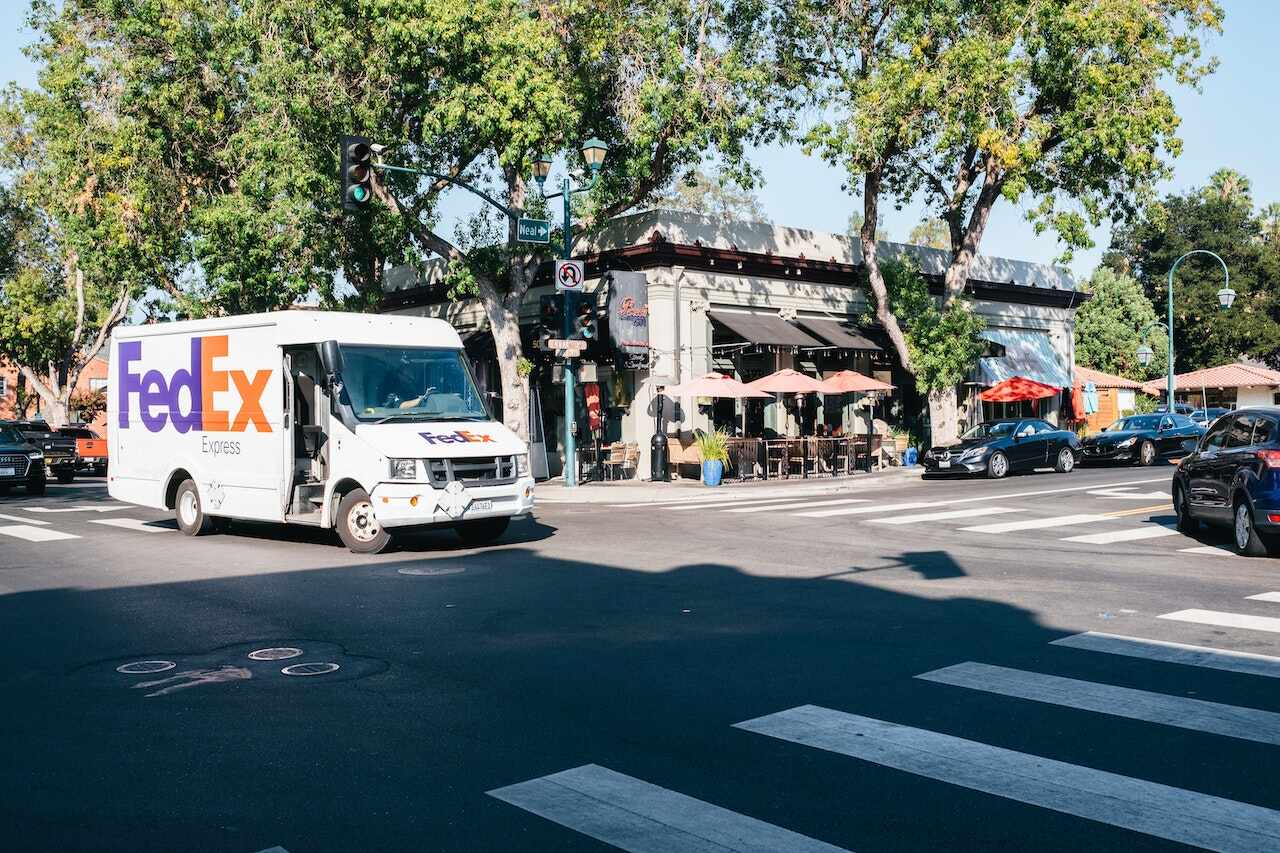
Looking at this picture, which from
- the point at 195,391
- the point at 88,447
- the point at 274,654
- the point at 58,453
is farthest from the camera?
the point at 88,447

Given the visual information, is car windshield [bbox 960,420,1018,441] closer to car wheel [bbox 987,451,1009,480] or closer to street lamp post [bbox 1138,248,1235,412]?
car wheel [bbox 987,451,1009,480]

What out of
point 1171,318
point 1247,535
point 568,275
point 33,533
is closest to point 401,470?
point 33,533

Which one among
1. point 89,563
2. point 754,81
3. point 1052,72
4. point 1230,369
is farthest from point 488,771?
point 1230,369

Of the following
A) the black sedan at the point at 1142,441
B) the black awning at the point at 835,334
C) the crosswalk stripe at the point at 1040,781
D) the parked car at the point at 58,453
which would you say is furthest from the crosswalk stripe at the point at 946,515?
the parked car at the point at 58,453

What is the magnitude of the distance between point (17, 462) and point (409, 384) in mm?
16753

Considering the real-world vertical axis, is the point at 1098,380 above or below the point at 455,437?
above

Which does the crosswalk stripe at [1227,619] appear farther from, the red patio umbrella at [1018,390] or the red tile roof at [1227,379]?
the red tile roof at [1227,379]

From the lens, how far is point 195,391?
52.3 feet

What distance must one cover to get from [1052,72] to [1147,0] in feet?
8.80

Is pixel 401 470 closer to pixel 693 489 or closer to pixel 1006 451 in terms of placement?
pixel 693 489

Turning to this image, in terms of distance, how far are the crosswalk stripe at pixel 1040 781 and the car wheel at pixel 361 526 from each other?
8.55 metres

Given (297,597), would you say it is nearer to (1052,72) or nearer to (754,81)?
(754,81)

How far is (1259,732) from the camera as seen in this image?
566 cm

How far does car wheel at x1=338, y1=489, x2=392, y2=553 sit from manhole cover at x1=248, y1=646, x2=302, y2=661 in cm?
559
